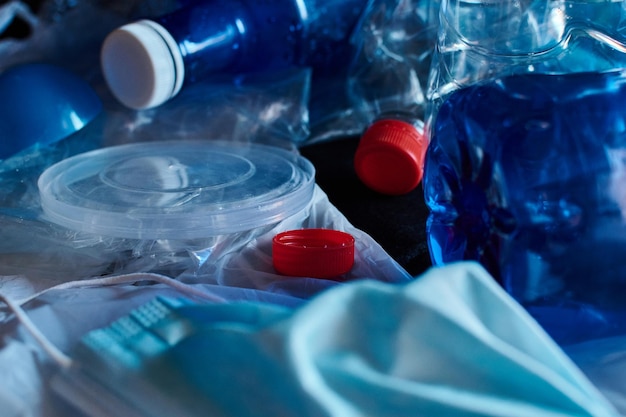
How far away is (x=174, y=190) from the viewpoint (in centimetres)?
62

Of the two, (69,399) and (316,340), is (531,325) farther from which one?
(69,399)

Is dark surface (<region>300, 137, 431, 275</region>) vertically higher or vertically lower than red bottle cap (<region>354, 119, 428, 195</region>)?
lower

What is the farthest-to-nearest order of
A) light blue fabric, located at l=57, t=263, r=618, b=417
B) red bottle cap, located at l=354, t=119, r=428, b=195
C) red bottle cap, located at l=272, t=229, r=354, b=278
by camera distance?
red bottle cap, located at l=354, t=119, r=428, b=195, red bottle cap, located at l=272, t=229, r=354, b=278, light blue fabric, located at l=57, t=263, r=618, b=417

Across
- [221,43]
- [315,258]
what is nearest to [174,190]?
[315,258]

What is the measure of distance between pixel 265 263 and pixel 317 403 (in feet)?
0.89

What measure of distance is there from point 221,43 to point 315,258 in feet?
1.31

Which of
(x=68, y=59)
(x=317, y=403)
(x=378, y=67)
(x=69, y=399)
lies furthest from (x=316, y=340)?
(x=68, y=59)

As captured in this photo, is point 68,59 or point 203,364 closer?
point 203,364

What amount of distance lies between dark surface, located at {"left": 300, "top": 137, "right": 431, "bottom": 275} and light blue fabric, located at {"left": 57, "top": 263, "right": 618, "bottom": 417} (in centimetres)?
22

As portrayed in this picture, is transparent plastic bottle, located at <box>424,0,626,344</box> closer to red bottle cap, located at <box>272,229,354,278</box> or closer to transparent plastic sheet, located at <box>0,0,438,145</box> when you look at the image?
red bottle cap, located at <box>272,229,354,278</box>

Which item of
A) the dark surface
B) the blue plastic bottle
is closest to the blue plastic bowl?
the blue plastic bottle

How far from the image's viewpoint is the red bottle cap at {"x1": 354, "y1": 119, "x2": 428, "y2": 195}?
721mm

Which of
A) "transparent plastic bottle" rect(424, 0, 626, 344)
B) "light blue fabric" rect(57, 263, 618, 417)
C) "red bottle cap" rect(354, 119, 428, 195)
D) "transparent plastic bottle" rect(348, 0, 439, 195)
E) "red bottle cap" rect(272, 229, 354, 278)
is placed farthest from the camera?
"transparent plastic bottle" rect(348, 0, 439, 195)

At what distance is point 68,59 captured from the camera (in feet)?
3.15
